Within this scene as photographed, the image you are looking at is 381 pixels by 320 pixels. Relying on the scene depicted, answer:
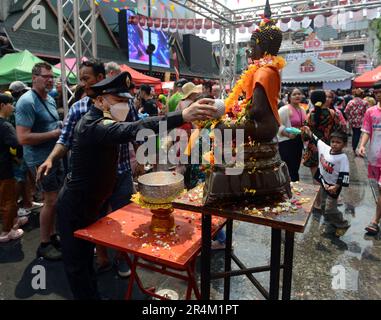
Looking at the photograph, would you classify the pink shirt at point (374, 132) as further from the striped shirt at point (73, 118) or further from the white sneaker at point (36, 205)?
the white sneaker at point (36, 205)

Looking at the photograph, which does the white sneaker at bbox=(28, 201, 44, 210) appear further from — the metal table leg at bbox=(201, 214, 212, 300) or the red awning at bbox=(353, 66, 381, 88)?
the red awning at bbox=(353, 66, 381, 88)

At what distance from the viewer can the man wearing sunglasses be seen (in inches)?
124

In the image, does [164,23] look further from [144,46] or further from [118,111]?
[118,111]

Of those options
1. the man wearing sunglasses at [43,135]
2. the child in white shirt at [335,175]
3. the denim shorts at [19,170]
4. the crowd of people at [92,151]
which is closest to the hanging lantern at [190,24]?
the crowd of people at [92,151]

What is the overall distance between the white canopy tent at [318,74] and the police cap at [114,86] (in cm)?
1205

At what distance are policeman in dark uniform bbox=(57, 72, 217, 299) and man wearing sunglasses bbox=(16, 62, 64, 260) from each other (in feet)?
4.01

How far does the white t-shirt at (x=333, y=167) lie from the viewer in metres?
3.76

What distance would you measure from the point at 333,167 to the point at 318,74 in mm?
9938

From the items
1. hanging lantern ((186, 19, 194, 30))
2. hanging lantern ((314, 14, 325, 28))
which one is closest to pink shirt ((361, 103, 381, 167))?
hanging lantern ((314, 14, 325, 28))

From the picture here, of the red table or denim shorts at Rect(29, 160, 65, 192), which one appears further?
denim shorts at Rect(29, 160, 65, 192)

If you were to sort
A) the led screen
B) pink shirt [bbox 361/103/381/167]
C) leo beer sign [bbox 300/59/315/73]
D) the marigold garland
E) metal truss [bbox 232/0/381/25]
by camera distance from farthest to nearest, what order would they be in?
the led screen, leo beer sign [bbox 300/59/315/73], metal truss [bbox 232/0/381/25], pink shirt [bbox 361/103/381/167], the marigold garland

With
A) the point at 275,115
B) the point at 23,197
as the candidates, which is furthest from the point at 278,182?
the point at 23,197

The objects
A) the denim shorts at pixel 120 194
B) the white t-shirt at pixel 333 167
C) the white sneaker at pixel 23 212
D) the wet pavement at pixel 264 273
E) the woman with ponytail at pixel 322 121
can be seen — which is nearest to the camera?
the wet pavement at pixel 264 273
